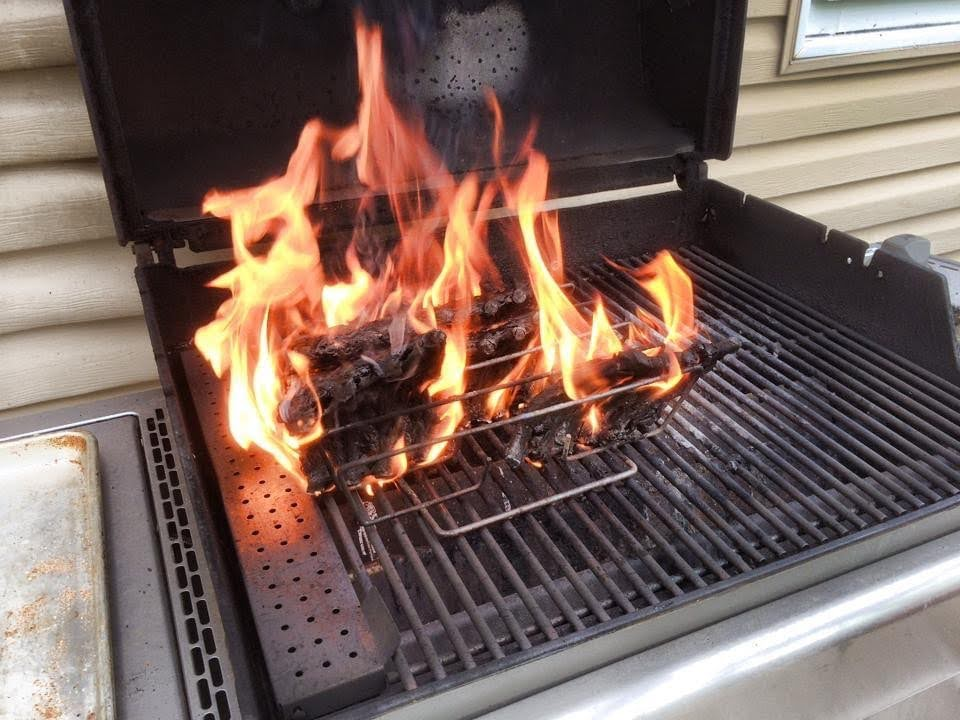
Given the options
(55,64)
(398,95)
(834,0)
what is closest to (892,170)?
(834,0)

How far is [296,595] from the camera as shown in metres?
1.05

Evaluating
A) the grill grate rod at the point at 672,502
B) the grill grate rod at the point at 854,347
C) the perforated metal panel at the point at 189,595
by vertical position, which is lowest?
the perforated metal panel at the point at 189,595

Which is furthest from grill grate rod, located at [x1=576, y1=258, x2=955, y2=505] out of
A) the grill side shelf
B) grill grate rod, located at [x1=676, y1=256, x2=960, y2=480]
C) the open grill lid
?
the grill side shelf

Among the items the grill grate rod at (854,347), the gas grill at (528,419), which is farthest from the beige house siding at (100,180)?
the grill grate rod at (854,347)

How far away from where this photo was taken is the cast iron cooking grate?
1048mm

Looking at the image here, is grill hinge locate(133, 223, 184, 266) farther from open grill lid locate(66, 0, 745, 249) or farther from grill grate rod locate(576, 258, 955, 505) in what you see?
grill grate rod locate(576, 258, 955, 505)

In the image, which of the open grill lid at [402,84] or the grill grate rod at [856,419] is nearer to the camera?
the grill grate rod at [856,419]

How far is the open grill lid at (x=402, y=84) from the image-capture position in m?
1.55

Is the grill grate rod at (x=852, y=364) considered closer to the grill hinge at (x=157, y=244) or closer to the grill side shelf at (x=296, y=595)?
the grill side shelf at (x=296, y=595)

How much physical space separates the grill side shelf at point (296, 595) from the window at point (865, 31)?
220 cm

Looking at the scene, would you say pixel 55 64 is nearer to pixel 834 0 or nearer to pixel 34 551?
pixel 34 551

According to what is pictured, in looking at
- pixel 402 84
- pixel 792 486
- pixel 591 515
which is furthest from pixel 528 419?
pixel 402 84

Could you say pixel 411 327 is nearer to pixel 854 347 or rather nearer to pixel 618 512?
pixel 618 512

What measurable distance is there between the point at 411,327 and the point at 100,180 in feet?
3.17
